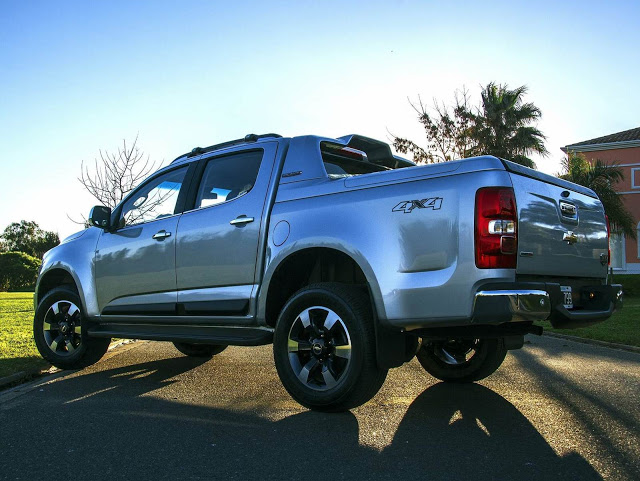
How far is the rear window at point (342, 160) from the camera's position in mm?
4785

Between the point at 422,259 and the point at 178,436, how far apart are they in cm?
189

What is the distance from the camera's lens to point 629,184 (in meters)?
32.6

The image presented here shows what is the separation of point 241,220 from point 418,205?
1.65 m

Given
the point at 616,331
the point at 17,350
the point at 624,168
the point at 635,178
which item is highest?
the point at 624,168

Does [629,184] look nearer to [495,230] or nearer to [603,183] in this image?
[603,183]

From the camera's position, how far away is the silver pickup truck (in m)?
3.52

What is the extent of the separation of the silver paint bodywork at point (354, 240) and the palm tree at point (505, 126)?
988 inches

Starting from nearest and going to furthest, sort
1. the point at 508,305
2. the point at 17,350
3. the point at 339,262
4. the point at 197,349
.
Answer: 1. the point at 508,305
2. the point at 339,262
3. the point at 197,349
4. the point at 17,350

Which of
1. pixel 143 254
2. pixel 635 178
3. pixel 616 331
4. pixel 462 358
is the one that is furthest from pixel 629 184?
pixel 143 254

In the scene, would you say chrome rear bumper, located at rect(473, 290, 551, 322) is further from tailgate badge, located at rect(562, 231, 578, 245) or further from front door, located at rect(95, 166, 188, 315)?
front door, located at rect(95, 166, 188, 315)

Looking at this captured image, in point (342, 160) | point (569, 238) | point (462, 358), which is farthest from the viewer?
point (462, 358)

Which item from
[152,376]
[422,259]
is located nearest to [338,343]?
[422,259]

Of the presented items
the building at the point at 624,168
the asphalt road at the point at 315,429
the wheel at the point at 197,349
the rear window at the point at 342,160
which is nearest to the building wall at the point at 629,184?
the building at the point at 624,168

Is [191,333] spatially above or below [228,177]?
below
